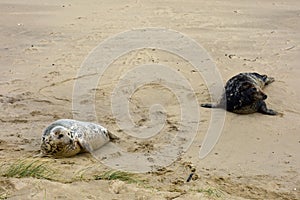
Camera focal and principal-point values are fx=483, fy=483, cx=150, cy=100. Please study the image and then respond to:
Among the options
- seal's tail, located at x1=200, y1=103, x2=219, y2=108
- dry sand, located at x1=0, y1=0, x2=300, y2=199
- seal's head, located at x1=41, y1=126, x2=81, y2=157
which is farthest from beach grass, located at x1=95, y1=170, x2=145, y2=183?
seal's tail, located at x1=200, y1=103, x2=219, y2=108

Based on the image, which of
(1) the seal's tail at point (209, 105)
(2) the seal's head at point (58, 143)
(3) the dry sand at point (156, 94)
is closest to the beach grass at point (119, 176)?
(3) the dry sand at point (156, 94)

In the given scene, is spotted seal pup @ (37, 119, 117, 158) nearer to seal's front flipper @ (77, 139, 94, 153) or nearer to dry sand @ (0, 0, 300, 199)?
seal's front flipper @ (77, 139, 94, 153)

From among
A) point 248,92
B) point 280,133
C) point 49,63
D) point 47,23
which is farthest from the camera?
point 47,23

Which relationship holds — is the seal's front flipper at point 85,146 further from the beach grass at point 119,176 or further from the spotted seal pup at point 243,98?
the spotted seal pup at point 243,98

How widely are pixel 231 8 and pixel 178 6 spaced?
155 cm

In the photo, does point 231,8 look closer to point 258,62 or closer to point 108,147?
point 258,62

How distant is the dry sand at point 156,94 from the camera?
13.5 ft

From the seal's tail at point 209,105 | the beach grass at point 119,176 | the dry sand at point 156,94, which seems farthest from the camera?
the seal's tail at point 209,105

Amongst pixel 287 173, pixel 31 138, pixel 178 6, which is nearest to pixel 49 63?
pixel 31 138

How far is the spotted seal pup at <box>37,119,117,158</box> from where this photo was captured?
4.70 meters

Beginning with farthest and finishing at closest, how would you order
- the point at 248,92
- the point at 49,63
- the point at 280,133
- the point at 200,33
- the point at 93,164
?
the point at 200,33, the point at 49,63, the point at 248,92, the point at 280,133, the point at 93,164

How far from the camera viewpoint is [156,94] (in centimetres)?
668

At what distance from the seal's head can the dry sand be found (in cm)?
12

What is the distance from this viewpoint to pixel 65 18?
12.2m
